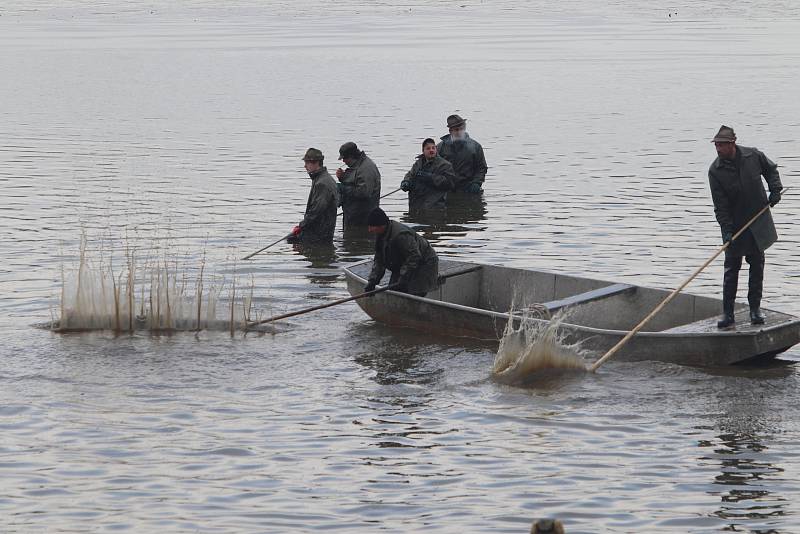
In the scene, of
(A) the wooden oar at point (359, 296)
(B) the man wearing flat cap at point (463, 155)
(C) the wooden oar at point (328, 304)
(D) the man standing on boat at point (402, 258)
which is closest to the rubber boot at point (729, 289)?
(D) the man standing on boat at point (402, 258)

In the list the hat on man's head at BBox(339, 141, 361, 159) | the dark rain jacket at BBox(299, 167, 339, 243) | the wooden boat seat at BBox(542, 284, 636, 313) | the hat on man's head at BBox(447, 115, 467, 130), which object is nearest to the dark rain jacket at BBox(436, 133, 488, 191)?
the hat on man's head at BBox(447, 115, 467, 130)

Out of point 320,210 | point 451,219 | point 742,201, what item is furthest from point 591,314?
point 451,219

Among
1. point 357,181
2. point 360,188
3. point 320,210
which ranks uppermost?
point 357,181

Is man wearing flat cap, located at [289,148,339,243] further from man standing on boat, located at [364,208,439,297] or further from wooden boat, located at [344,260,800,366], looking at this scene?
man standing on boat, located at [364,208,439,297]

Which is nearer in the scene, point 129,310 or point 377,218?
point 377,218

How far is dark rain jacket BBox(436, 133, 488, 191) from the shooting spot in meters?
23.1

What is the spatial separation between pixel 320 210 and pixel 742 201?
7.96 metres

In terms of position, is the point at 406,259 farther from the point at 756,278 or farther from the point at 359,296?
the point at 756,278

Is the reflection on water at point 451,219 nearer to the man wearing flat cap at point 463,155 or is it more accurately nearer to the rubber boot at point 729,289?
the man wearing flat cap at point 463,155

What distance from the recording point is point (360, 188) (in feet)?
66.2

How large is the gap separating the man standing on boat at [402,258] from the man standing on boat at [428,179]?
25.2ft

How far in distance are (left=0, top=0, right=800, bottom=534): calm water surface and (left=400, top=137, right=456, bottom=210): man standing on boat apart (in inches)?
19.0

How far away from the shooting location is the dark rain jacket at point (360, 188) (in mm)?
20078

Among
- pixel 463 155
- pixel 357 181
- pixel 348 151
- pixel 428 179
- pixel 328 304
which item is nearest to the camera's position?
pixel 328 304
